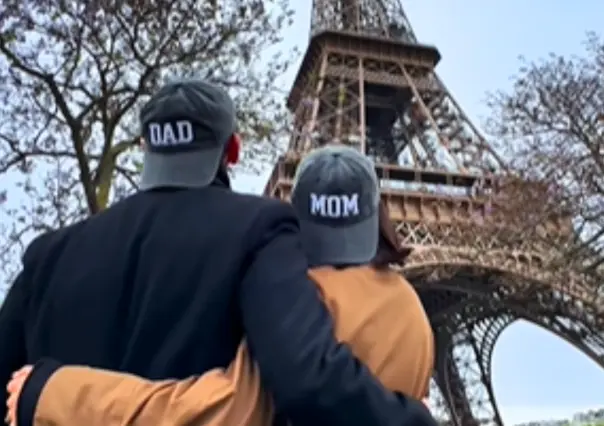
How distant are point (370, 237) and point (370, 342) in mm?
249

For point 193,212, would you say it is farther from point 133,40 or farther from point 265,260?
point 133,40

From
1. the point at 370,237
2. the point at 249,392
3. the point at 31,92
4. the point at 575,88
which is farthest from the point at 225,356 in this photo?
the point at 575,88

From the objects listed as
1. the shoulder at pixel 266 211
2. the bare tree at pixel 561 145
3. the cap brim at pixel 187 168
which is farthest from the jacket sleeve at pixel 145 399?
the bare tree at pixel 561 145

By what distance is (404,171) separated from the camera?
23.1m

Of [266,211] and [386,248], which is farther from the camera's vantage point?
[386,248]

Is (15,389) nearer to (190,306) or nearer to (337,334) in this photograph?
(190,306)

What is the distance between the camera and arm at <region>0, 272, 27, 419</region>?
1.77 metres

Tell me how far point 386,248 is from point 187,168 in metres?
0.41

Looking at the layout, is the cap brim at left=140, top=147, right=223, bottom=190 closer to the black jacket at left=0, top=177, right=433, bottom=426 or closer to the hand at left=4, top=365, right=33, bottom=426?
the black jacket at left=0, top=177, right=433, bottom=426

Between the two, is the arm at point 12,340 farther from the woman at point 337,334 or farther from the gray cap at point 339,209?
the gray cap at point 339,209

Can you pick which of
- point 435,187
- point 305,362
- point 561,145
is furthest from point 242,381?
point 435,187

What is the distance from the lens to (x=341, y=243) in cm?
165

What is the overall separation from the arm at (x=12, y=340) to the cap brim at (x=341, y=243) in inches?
23.3

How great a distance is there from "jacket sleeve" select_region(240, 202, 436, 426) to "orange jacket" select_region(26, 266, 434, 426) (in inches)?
1.6
